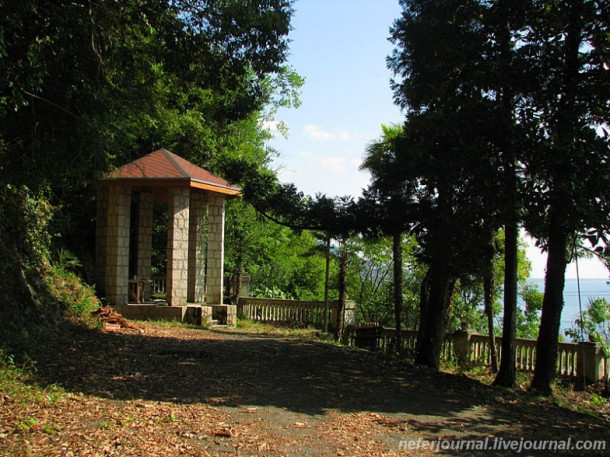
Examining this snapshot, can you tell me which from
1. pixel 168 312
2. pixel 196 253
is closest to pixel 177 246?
pixel 168 312

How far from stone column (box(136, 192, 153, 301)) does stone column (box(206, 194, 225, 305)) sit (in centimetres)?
209

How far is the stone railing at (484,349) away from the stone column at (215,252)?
4764 mm

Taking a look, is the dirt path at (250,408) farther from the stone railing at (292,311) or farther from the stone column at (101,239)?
the stone railing at (292,311)

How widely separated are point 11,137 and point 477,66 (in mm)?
7680

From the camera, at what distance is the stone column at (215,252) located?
56.7 feet

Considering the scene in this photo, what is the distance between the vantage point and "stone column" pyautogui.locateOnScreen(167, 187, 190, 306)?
1576 centimetres

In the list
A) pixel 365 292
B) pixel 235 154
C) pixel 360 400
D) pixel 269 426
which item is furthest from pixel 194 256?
pixel 269 426

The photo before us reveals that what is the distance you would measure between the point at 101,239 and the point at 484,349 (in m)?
12.2

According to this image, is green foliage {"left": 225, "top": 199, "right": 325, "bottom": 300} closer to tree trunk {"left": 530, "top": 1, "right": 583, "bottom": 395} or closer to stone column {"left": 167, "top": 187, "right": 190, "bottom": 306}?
stone column {"left": 167, "top": 187, "right": 190, "bottom": 306}

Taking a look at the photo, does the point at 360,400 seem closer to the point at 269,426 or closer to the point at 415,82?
the point at 269,426

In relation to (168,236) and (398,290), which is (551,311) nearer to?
(398,290)

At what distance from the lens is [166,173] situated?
1570cm

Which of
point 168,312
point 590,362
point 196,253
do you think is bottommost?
point 590,362

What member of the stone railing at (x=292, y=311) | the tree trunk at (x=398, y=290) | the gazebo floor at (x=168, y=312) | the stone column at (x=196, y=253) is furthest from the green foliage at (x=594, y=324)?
the stone column at (x=196, y=253)
